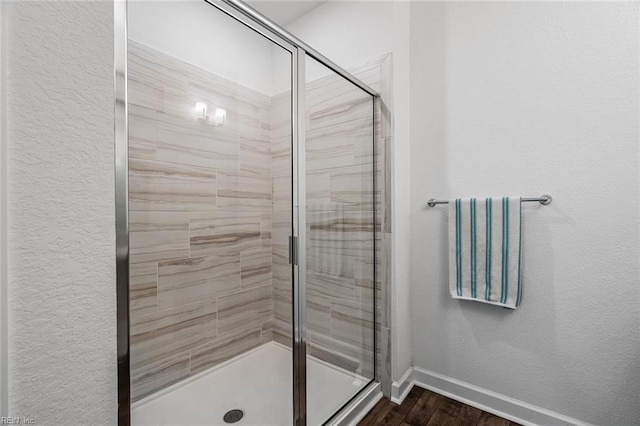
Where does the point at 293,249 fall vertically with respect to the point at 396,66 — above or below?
below

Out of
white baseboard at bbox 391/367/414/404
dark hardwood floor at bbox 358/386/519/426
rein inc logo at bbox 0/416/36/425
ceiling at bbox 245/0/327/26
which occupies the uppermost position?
ceiling at bbox 245/0/327/26

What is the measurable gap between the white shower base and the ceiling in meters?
2.08

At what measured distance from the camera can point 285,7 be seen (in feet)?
6.70

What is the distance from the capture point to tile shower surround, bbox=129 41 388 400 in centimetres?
130

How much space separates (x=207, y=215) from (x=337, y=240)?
25.8 inches

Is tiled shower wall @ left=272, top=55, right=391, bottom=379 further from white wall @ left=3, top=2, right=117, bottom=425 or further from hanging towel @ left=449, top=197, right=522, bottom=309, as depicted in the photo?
white wall @ left=3, top=2, right=117, bottom=425

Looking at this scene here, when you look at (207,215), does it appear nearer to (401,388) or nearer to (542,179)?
(401,388)

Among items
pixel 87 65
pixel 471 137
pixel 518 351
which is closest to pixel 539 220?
pixel 471 137

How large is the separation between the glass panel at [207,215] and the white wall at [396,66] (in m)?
0.68

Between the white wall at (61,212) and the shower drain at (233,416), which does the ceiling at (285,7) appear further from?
the shower drain at (233,416)

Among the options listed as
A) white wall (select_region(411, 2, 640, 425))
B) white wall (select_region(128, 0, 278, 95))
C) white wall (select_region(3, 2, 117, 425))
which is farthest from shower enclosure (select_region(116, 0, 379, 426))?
white wall (select_region(3, 2, 117, 425))

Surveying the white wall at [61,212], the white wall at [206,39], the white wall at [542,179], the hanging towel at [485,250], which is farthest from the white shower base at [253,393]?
the white wall at [206,39]

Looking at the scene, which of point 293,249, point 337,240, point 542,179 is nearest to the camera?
point 293,249

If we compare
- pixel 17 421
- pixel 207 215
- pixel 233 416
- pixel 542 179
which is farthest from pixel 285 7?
pixel 233 416
